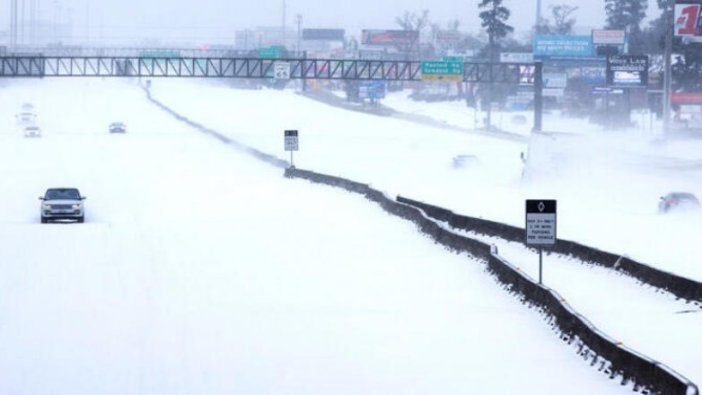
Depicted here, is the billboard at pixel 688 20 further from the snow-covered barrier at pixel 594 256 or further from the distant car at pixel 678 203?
Result: the snow-covered barrier at pixel 594 256

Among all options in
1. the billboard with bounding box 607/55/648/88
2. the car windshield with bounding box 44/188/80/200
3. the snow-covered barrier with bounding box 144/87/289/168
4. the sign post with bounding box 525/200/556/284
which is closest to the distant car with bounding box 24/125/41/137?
the snow-covered barrier with bounding box 144/87/289/168

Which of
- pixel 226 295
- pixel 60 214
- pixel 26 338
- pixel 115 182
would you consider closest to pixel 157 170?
pixel 115 182

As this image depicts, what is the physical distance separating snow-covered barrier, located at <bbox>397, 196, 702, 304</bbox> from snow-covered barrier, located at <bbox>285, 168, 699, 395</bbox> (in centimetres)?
25

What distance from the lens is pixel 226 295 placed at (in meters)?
31.1

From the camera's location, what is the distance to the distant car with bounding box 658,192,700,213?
56781 mm

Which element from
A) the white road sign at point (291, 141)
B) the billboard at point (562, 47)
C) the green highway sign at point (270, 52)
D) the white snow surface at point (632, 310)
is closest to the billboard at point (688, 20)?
the billboard at point (562, 47)

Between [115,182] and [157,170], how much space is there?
10.1 m

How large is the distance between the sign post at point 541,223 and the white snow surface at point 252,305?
1.52 meters

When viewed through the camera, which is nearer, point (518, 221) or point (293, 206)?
point (518, 221)

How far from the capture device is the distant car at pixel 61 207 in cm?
5262

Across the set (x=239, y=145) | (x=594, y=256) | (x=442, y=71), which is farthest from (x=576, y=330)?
(x=442, y=71)

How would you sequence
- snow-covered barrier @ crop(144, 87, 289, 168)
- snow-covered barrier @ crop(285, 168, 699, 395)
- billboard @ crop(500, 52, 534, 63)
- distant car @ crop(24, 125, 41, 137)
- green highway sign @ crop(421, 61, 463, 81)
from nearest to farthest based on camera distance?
snow-covered barrier @ crop(285, 168, 699, 395) → snow-covered barrier @ crop(144, 87, 289, 168) → green highway sign @ crop(421, 61, 463, 81) → distant car @ crop(24, 125, 41, 137) → billboard @ crop(500, 52, 534, 63)

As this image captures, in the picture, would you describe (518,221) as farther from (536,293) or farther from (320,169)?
(320,169)

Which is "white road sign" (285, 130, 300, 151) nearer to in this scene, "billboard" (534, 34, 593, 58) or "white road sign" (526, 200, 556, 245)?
"white road sign" (526, 200, 556, 245)
